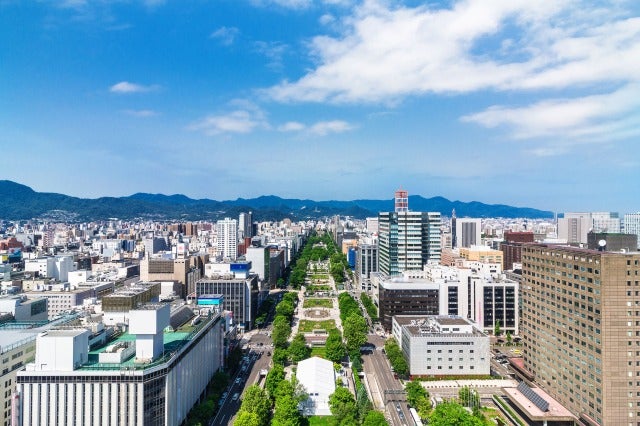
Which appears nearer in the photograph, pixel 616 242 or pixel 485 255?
pixel 616 242

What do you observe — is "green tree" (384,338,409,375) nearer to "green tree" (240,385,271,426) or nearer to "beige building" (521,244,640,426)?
"beige building" (521,244,640,426)

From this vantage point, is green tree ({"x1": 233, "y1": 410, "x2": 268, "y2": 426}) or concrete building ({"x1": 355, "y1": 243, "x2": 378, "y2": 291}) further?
concrete building ({"x1": 355, "y1": 243, "x2": 378, "y2": 291})

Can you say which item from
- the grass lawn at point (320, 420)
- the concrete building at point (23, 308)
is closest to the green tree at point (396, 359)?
the grass lawn at point (320, 420)

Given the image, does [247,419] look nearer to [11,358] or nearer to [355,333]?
[11,358]

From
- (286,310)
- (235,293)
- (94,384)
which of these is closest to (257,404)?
(94,384)

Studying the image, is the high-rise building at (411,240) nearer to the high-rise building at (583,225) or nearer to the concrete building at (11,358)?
the concrete building at (11,358)

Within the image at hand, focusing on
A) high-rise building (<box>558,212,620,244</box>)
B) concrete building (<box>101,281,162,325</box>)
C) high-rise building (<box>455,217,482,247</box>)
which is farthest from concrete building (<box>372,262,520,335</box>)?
high-rise building (<box>558,212,620,244</box>)

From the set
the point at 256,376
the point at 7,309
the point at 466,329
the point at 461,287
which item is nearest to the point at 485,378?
the point at 466,329
